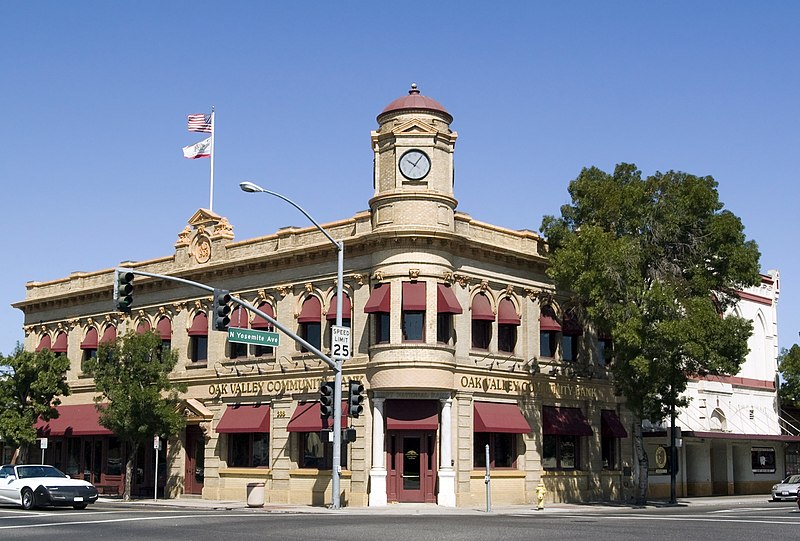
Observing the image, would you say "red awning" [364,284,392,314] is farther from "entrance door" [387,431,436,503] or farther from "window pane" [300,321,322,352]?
"entrance door" [387,431,436,503]

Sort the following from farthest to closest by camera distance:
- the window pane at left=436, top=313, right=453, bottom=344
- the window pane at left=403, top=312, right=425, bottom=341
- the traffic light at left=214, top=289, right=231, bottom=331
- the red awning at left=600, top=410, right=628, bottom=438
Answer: the red awning at left=600, top=410, right=628, bottom=438 < the window pane at left=436, top=313, right=453, bottom=344 < the window pane at left=403, top=312, right=425, bottom=341 < the traffic light at left=214, top=289, right=231, bottom=331

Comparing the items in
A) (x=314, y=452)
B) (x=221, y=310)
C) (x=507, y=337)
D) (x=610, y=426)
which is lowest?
(x=314, y=452)

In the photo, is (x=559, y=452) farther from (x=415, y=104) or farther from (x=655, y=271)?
(x=415, y=104)

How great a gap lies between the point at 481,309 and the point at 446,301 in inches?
102

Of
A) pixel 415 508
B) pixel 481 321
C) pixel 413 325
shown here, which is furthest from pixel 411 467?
pixel 481 321

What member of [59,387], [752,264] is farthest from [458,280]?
[59,387]

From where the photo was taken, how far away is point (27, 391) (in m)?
51.5

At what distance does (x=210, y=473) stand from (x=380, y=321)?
38.4 feet

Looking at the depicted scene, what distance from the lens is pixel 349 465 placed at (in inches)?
1563

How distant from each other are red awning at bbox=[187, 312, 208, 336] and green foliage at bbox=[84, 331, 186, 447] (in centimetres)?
147

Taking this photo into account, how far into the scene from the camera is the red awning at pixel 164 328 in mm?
48906

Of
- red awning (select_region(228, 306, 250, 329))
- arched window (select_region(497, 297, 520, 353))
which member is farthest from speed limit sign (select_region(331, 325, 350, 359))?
red awning (select_region(228, 306, 250, 329))

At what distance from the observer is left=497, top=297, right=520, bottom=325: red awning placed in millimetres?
41656

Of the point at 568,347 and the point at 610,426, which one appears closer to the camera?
the point at 568,347
